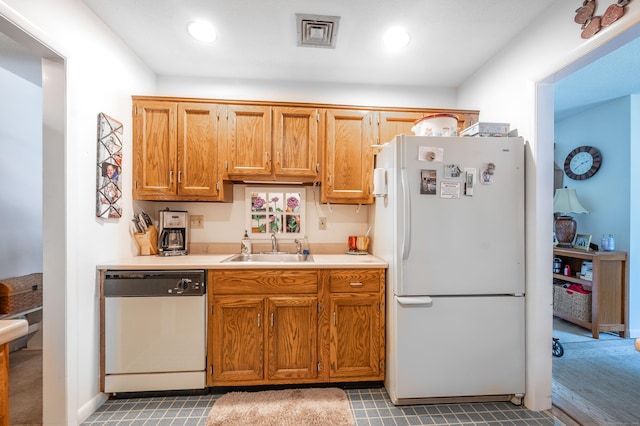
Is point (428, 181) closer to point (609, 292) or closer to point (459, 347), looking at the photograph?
point (459, 347)

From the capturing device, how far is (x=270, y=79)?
2566mm

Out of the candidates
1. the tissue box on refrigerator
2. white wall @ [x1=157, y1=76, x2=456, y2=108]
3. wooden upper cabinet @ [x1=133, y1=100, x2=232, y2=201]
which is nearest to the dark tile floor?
wooden upper cabinet @ [x1=133, y1=100, x2=232, y2=201]

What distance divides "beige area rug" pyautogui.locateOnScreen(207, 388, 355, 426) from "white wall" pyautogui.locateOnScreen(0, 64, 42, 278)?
2.48 m

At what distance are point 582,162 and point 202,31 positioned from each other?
4.36 m

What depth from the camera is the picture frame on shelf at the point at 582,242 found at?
3.08 meters

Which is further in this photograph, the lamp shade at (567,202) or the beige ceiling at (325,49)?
the lamp shade at (567,202)

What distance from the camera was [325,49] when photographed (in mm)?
2105

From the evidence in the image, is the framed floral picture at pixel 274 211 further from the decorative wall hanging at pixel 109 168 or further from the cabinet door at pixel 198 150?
the decorative wall hanging at pixel 109 168

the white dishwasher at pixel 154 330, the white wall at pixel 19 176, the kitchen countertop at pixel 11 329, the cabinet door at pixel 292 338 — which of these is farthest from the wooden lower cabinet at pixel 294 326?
the white wall at pixel 19 176

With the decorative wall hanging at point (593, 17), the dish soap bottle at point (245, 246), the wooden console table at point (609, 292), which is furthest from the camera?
the wooden console table at point (609, 292)

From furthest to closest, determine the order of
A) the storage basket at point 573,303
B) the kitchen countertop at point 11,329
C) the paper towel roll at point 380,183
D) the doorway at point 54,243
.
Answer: the storage basket at point 573,303, the paper towel roll at point 380,183, the doorway at point 54,243, the kitchen countertop at point 11,329

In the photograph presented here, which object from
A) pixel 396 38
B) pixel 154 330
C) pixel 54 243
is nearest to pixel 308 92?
pixel 396 38

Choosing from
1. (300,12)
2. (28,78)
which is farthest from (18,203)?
(300,12)

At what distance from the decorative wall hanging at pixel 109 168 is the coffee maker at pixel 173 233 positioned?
367mm
